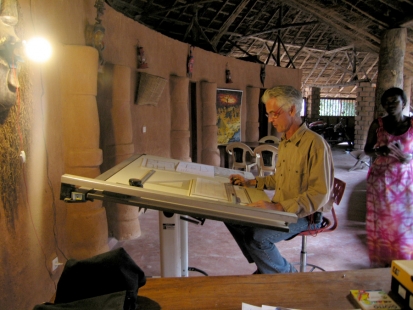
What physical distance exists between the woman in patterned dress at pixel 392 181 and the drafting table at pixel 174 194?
1281mm

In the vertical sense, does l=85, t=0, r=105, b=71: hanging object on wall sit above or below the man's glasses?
above

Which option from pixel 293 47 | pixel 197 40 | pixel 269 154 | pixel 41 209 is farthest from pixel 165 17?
pixel 41 209

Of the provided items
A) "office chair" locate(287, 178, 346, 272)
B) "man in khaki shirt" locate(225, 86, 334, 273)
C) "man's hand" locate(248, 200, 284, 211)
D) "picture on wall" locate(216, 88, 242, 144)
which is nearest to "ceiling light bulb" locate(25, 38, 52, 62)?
"man in khaki shirt" locate(225, 86, 334, 273)

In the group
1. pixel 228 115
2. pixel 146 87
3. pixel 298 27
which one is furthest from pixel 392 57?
pixel 298 27

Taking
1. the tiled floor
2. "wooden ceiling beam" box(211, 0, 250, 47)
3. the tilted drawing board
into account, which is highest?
"wooden ceiling beam" box(211, 0, 250, 47)

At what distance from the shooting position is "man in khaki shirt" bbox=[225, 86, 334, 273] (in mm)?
2133

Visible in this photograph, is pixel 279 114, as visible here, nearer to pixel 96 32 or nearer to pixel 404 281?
pixel 404 281

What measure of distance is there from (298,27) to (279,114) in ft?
35.5

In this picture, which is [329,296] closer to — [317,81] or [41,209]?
[41,209]

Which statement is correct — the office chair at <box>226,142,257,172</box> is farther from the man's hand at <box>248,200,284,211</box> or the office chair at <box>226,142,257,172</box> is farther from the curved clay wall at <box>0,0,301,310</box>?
the man's hand at <box>248,200,284,211</box>

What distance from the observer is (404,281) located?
134 centimetres

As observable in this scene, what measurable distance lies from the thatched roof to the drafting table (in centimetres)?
330

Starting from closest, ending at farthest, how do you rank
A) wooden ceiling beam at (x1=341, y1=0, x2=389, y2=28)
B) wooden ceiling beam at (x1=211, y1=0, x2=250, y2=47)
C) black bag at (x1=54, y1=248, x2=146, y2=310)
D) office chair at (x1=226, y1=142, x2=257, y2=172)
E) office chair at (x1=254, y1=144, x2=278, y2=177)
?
black bag at (x1=54, y1=248, x2=146, y2=310) → wooden ceiling beam at (x1=341, y1=0, x2=389, y2=28) → office chair at (x1=254, y1=144, x2=278, y2=177) → office chair at (x1=226, y1=142, x2=257, y2=172) → wooden ceiling beam at (x1=211, y1=0, x2=250, y2=47)

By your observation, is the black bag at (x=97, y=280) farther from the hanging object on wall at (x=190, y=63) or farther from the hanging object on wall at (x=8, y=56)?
the hanging object on wall at (x=190, y=63)
